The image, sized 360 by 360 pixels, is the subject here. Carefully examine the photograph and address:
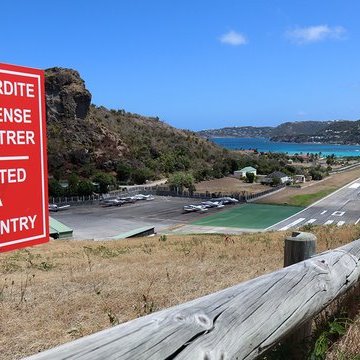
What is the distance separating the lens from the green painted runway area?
48.4 metres

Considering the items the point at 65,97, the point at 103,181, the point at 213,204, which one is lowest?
the point at 213,204

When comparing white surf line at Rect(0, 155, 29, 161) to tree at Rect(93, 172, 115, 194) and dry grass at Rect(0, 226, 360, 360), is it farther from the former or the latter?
tree at Rect(93, 172, 115, 194)

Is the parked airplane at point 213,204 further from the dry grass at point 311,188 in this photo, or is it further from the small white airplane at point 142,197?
the small white airplane at point 142,197

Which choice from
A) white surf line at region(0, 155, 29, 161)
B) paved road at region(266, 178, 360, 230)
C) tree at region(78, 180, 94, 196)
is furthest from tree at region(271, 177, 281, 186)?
white surf line at region(0, 155, 29, 161)

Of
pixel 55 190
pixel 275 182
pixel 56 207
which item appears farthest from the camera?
pixel 275 182

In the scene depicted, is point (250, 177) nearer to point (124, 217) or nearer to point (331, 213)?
point (331, 213)

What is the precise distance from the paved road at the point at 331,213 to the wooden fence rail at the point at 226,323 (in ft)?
138

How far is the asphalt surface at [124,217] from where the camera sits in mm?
43938

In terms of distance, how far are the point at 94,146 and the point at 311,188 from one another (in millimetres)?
44217

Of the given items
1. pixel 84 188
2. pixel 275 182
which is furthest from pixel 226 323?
pixel 275 182

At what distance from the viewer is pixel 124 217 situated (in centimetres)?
5312

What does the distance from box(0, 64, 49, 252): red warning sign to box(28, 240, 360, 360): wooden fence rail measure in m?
0.79

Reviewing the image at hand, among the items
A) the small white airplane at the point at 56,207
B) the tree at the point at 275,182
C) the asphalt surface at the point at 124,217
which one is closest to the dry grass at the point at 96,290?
the asphalt surface at the point at 124,217

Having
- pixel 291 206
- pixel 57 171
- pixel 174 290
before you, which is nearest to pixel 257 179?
pixel 291 206
